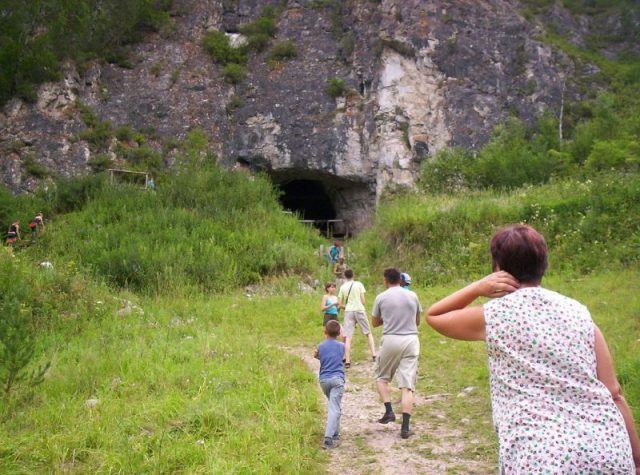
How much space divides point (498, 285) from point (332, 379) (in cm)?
315

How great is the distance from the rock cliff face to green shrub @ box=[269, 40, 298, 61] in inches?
10.7

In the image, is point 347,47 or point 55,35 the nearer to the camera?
point 55,35

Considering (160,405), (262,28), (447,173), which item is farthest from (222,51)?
(160,405)

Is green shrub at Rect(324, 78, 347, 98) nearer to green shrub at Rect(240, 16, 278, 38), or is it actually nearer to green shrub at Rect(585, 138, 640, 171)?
green shrub at Rect(240, 16, 278, 38)

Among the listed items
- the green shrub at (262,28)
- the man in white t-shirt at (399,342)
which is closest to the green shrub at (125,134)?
the green shrub at (262,28)

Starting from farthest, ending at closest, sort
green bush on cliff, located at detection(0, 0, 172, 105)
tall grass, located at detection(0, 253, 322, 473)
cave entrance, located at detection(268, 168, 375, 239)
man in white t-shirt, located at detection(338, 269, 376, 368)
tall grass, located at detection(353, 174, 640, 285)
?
cave entrance, located at detection(268, 168, 375, 239) < green bush on cliff, located at detection(0, 0, 172, 105) < tall grass, located at detection(353, 174, 640, 285) < man in white t-shirt, located at detection(338, 269, 376, 368) < tall grass, located at detection(0, 253, 322, 473)

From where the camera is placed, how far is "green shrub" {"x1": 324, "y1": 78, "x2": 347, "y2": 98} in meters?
23.6

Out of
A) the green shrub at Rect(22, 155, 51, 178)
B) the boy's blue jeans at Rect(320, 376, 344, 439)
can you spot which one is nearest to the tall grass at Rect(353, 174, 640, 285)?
the boy's blue jeans at Rect(320, 376, 344, 439)

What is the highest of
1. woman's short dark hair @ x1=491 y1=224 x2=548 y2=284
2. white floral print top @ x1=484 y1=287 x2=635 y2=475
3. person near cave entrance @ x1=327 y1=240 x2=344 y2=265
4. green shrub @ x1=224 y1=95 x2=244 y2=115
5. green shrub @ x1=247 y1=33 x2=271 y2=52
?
green shrub @ x1=247 y1=33 x2=271 y2=52

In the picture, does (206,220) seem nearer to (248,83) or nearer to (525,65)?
(248,83)

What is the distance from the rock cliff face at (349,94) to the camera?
75.4ft

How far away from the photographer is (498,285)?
94.7 inches

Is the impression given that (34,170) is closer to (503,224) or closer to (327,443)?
(503,224)

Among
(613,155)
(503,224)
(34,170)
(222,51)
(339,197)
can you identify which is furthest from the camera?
(222,51)
